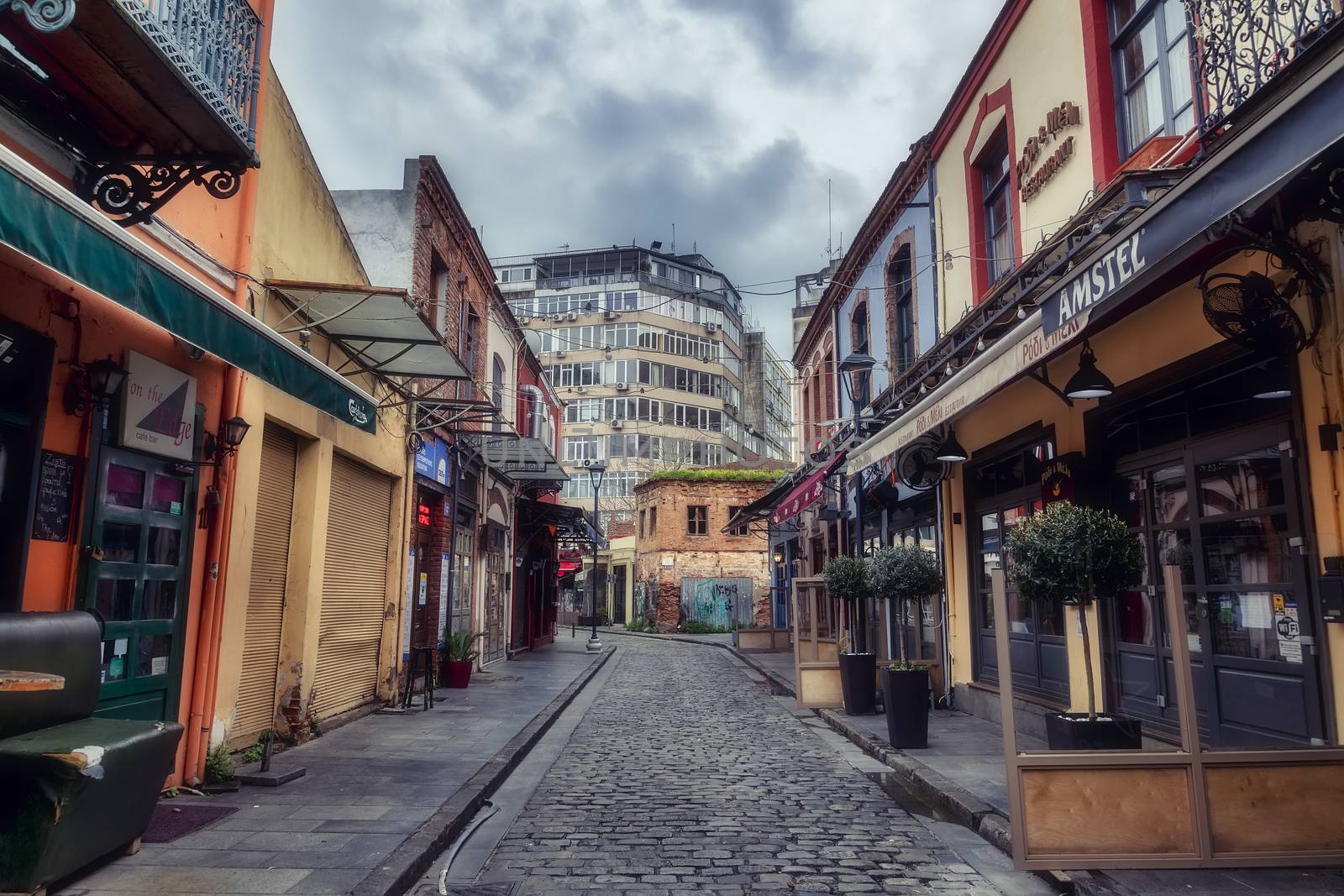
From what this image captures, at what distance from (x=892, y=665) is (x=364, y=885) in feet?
20.6

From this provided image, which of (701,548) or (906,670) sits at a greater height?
(701,548)

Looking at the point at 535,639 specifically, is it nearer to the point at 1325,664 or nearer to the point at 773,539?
the point at 773,539

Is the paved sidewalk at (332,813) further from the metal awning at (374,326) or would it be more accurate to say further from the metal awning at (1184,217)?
the metal awning at (1184,217)

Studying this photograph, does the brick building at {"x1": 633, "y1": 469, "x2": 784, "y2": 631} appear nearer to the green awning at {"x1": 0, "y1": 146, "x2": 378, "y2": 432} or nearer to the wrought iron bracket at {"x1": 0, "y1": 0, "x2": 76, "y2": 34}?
the green awning at {"x1": 0, "y1": 146, "x2": 378, "y2": 432}

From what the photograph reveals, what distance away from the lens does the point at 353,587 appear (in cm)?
1106

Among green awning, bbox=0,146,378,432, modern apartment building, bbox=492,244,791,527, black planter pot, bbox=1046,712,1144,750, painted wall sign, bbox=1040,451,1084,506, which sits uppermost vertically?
modern apartment building, bbox=492,244,791,527

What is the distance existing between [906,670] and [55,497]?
23.9ft

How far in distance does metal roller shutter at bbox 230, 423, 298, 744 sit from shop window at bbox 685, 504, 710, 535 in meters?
29.7

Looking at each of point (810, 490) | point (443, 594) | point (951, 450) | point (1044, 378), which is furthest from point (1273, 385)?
point (443, 594)

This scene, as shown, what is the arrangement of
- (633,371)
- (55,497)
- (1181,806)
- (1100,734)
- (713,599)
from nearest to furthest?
(1181,806) → (55,497) → (1100,734) → (713,599) → (633,371)

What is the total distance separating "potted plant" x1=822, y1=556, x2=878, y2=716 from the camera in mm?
11375

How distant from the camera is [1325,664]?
5387 millimetres

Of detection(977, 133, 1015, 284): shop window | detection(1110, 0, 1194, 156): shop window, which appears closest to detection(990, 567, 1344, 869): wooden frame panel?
detection(1110, 0, 1194, 156): shop window

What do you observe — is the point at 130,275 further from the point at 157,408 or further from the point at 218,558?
the point at 218,558
